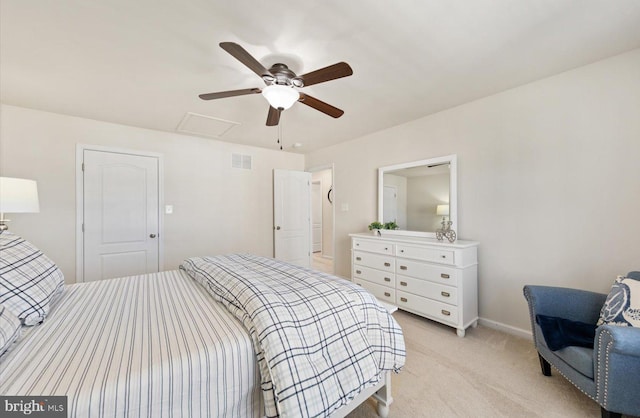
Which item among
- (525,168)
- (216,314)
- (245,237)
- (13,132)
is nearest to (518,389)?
(525,168)

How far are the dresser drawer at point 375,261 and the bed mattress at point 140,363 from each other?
2088 millimetres

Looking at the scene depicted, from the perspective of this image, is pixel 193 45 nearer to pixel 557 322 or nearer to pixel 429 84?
pixel 429 84

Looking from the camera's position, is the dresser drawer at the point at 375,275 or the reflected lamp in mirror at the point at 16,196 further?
the dresser drawer at the point at 375,275

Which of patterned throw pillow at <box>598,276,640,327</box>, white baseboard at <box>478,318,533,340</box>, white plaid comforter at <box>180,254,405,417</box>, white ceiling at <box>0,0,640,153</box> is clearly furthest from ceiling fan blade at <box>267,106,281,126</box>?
white baseboard at <box>478,318,533,340</box>

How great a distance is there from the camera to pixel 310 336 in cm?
115

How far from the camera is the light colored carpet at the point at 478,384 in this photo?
153cm

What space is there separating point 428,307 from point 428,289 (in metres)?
0.19

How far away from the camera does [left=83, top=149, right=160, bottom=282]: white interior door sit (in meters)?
3.04

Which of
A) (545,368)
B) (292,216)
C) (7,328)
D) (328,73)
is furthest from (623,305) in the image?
(292,216)

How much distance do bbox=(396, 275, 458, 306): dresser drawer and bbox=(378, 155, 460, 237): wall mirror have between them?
2.05 feet

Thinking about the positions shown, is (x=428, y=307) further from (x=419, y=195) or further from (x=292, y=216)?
(x=292, y=216)

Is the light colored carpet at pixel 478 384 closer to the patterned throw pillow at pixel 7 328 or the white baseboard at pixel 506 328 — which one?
the white baseboard at pixel 506 328

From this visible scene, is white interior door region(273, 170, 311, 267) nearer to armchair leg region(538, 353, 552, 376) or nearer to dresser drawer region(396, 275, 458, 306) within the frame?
dresser drawer region(396, 275, 458, 306)

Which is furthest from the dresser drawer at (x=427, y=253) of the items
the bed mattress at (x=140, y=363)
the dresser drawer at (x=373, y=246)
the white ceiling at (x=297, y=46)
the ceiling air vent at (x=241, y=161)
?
the ceiling air vent at (x=241, y=161)
